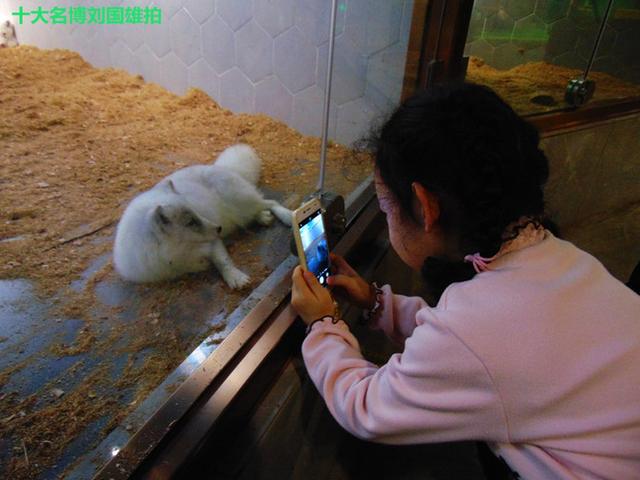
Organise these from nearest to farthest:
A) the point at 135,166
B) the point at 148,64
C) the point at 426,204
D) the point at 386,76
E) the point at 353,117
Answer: the point at 426,204 → the point at 135,166 → the point at 386,76 → the point at 353,117 → the point at 148,64

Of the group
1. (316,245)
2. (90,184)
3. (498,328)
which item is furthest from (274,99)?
(498,328)

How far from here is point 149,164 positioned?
1859mm

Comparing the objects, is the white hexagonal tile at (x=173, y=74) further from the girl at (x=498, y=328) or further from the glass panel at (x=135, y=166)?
the girl at (x=498, y=328)

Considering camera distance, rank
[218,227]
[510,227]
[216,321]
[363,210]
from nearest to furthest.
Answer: [510,227] < [216,321] < [218,227] < [363,210]

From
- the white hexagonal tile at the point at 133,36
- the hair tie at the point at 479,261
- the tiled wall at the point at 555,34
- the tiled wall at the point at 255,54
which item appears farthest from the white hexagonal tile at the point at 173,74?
the hair tie at the point at 479,261

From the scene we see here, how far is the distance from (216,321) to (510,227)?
73cm

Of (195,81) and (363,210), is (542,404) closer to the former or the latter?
(363,210)

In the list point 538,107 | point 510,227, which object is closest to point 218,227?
point 510,227

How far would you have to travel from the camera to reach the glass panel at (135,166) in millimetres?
875

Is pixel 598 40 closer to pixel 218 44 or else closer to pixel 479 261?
pixel 218 44

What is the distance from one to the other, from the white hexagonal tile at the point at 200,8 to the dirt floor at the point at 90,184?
398 millimetres

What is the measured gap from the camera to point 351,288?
3.47ft

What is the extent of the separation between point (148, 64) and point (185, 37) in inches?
12.5

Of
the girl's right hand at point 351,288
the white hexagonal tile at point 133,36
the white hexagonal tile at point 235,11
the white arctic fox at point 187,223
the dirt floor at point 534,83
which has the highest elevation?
the white hexagonal tile at point 235,11
